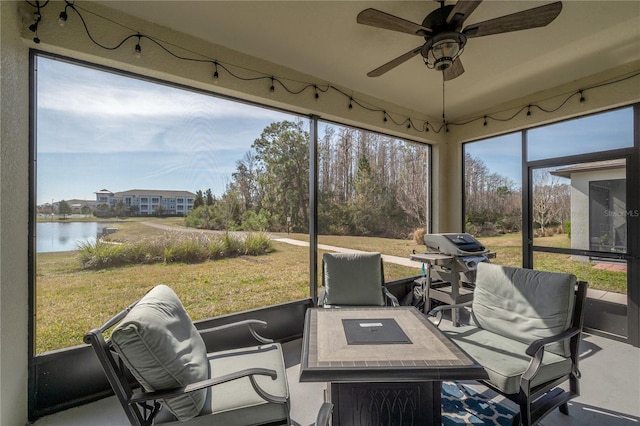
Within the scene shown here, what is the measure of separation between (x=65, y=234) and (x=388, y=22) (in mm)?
2807

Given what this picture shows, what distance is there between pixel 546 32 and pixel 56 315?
4.58m

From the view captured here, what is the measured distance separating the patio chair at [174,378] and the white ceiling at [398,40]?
2177 mm

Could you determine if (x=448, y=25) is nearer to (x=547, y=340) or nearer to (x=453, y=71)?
(x=453, y=71)

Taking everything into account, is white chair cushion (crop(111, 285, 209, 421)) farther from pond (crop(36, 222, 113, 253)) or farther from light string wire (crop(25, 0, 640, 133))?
light string wire (crop(25, 0, 640, 133))

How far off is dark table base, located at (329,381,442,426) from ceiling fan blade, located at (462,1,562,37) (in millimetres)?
2197

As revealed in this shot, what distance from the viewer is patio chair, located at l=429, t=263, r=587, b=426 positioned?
168 cm

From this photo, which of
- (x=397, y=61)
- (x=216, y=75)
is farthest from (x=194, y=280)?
(x=397, y=61)

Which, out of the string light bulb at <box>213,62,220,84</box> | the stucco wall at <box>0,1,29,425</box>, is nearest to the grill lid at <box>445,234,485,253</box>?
the string light bulb at <box>213,62,220,84</box>

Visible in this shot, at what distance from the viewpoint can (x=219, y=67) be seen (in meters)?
2.64

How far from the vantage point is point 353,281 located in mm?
2943

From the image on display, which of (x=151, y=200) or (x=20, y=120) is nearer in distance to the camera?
(x=20, y=120)

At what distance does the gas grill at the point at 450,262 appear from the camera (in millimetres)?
3270

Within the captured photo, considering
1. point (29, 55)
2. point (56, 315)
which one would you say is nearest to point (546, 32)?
point (29, 55)

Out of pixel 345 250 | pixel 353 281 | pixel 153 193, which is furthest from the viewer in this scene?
pixel 345 250
